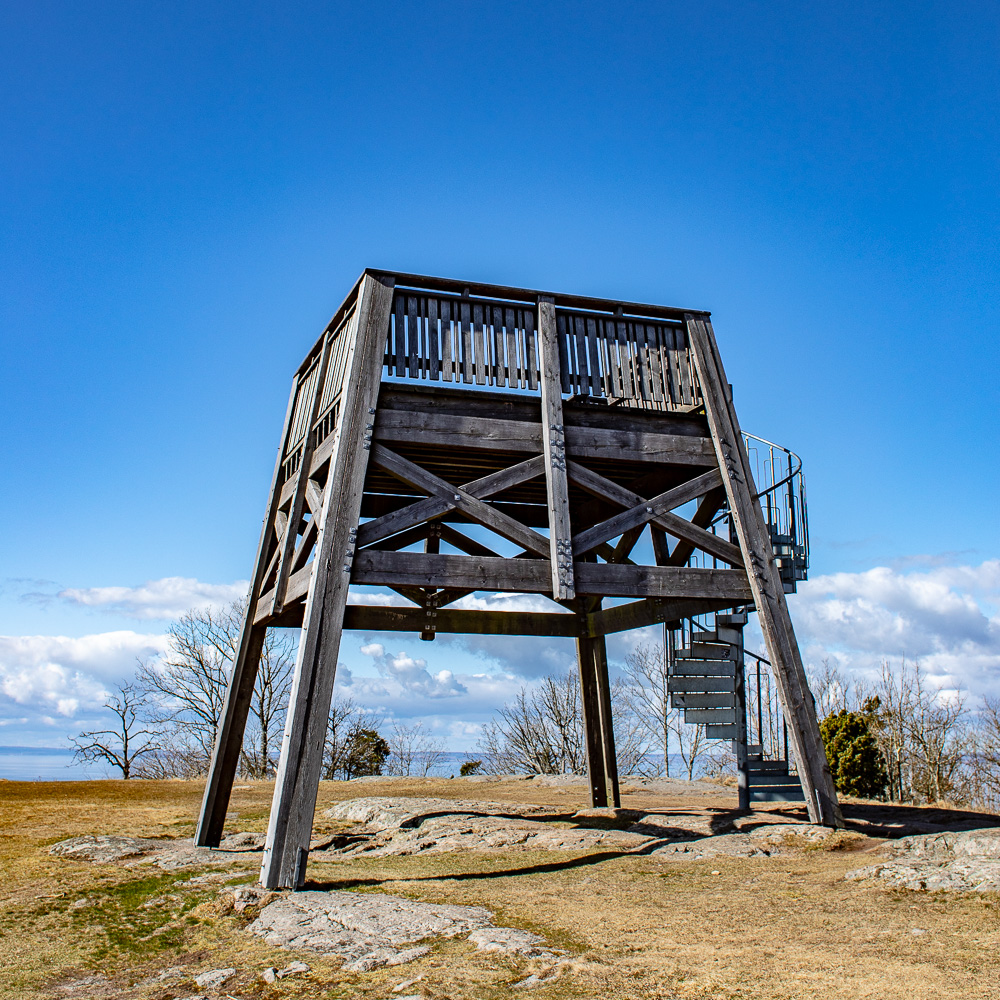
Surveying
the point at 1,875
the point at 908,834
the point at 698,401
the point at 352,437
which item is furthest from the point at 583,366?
the point at 1,875

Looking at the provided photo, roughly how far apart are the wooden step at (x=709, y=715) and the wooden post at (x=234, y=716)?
5.84m

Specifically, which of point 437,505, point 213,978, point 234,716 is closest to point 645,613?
point 437,505

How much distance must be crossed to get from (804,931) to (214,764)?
23.6 feet

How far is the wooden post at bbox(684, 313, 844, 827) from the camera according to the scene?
8.90 metres

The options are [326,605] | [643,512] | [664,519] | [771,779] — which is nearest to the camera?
[326,605]

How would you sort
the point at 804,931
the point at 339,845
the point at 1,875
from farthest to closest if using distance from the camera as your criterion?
the point at 339,845
the point at 1,875
the point at 804,931

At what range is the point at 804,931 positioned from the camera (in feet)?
17.1

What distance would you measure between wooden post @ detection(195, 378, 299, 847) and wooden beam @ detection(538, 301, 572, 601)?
3116mm

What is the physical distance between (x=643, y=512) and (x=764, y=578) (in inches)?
61.5

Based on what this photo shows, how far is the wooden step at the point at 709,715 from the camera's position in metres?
11.6

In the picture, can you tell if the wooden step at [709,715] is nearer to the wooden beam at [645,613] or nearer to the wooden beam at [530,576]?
the wooden beam at [645,613]

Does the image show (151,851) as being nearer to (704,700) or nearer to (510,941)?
(510,941)

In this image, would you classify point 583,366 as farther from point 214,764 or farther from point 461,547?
point 214,764

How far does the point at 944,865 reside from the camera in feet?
20.9
